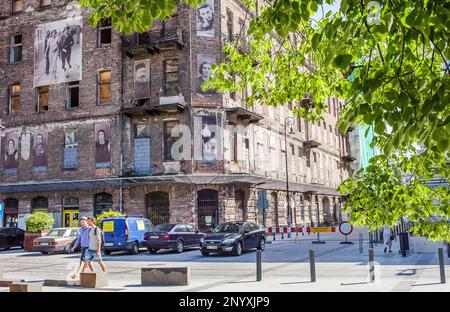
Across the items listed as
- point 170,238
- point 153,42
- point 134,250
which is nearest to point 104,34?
point 153,42

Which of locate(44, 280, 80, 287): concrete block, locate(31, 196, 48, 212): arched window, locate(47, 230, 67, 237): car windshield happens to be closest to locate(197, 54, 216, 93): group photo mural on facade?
locate(47, 230, 67, 237): car windshield

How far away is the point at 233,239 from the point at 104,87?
1680 centimetres

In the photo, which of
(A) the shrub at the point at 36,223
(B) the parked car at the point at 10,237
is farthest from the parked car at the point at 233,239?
(B) the parked car at the point at 10,237

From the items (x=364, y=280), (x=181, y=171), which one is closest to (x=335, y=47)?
(x=364, y=280)

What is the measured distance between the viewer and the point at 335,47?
10.3ft

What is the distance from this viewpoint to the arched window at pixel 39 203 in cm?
3098

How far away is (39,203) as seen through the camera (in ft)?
102

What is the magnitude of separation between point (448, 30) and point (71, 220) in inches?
1174

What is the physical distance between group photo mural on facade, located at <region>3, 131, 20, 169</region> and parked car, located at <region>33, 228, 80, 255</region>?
11.9 meters

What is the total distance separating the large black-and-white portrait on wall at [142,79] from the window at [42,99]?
24.5 feet

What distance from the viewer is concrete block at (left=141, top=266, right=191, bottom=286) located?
1088 centimetres

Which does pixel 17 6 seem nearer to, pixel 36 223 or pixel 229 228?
pixel 36 223
